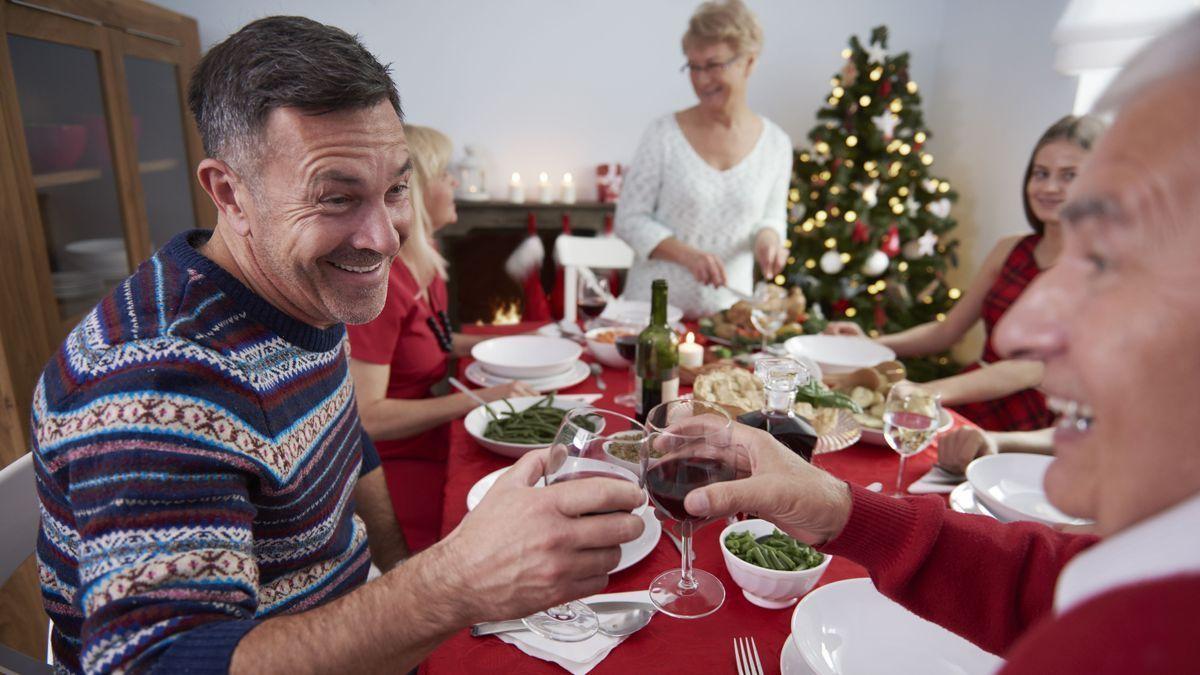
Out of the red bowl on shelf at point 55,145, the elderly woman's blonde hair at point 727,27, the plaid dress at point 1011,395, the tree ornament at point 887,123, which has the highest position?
the elderly woman's blonde hair at point 727,27

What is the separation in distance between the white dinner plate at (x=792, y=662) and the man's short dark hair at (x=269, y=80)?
98cm

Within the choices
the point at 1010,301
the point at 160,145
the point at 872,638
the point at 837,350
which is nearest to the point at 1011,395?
the point at 1010,301

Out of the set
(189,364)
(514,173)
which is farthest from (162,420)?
(514,173)

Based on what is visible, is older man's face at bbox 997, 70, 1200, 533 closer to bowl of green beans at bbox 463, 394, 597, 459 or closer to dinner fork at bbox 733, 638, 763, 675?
dinner fork at bbox 733, 638, 763, 675

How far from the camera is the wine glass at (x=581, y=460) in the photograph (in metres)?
0.84

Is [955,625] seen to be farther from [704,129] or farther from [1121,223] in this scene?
[704,129]

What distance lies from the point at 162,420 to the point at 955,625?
100 cm

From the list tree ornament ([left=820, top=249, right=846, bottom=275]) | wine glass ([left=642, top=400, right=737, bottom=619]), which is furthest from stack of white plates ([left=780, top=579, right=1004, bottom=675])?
tree ornament ([left=820, top=249, right=846, bottom=275])

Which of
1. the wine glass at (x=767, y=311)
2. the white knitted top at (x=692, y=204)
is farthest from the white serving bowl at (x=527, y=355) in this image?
the white knitted top at (x=692, y=204)

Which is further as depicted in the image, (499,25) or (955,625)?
(499,25)

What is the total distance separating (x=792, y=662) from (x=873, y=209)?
4.06m

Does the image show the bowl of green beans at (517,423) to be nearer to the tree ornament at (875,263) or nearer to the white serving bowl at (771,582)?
the white serving bowl at (771,582)

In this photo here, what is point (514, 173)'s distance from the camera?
4660mm

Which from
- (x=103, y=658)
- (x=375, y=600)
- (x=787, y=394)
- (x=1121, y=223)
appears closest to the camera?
(x=1121, y=223)
